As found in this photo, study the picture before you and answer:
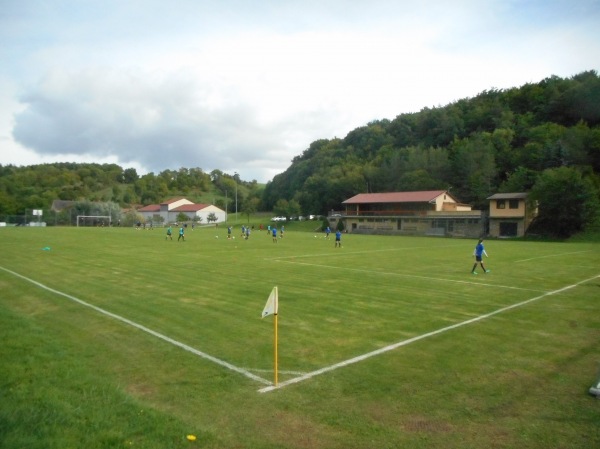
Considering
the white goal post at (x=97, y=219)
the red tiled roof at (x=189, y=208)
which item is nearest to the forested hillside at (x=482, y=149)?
the red tiled roof at (x=189, y=208)

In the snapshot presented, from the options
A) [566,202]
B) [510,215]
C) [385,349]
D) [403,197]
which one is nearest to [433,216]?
[403,197]

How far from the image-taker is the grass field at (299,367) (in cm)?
541

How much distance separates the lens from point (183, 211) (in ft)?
451

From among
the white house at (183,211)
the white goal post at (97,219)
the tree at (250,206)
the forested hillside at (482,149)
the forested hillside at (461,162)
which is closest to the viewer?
the forested hillside at (461,162)

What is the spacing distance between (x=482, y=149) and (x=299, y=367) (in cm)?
8679

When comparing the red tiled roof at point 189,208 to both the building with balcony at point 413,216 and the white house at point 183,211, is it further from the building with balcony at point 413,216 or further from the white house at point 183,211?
the building with balcony at point 413,216

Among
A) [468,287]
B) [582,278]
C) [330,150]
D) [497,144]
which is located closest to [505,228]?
[497,144]

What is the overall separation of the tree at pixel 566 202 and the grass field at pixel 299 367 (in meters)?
44.8

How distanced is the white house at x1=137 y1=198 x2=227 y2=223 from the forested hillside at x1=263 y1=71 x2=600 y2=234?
33801 mm

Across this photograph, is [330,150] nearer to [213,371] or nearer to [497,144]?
[497,144]

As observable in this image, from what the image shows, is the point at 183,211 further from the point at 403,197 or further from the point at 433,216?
the point at 433,216

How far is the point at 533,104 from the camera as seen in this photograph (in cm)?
10038

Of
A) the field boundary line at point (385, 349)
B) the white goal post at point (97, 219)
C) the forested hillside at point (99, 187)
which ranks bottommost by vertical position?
the field boundary line at point (385, 349)

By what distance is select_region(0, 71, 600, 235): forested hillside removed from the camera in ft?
230
